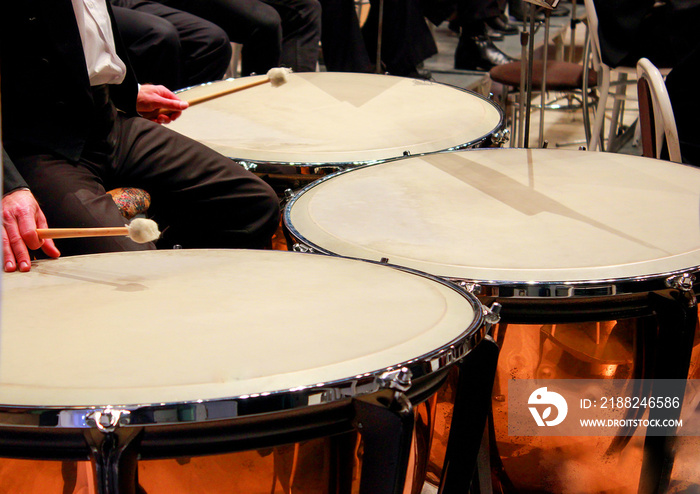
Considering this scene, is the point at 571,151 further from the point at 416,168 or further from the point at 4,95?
the point at 4,95

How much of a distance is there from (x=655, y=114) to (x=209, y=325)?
1169 mm

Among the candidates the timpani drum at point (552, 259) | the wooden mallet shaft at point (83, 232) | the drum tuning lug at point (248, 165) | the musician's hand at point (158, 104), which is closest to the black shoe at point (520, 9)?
the timpani drum at point (552, 259)

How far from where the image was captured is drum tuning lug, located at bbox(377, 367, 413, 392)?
62 cm

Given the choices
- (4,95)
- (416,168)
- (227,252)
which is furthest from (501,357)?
(4,95)

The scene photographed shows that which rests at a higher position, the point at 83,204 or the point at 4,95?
the point at 4,95

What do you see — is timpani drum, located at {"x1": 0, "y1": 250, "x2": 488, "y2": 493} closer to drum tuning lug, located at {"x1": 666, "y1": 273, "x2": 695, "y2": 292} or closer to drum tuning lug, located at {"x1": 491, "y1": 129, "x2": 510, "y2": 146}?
drum tuning lug, located at {"x1": 666, "y1": 273, "x2": 695, "y2": 292}

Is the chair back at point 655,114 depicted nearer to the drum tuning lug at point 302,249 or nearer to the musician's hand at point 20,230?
the drum tuning lug at point 302,249

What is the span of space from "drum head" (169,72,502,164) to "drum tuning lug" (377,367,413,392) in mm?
729

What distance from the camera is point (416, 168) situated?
128 cm

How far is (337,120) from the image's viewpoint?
1.58 meters

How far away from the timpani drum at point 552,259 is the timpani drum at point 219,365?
114 millimetres

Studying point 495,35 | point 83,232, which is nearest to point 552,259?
point 83,232

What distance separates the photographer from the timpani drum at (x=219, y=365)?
575 millimetres

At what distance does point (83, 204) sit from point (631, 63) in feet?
6.67
